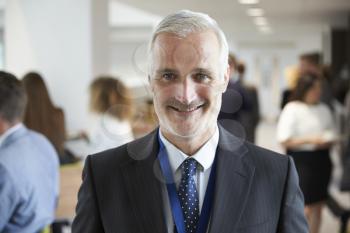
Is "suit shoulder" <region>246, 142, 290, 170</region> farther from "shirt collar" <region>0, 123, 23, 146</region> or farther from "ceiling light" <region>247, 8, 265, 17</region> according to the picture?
"ceiling light" <region>247, 8, 265, 17</region>

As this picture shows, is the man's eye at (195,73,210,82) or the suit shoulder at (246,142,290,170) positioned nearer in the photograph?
the man's eye at (195,73,210,82)

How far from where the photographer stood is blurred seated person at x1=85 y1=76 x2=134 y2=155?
3.53 metres

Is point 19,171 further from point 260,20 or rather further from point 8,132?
point 260,20

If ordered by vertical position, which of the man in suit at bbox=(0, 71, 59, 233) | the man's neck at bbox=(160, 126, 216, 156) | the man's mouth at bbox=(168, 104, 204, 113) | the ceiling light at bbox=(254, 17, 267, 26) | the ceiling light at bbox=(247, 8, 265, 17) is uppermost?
the man's mouth at bbox=(168, 104, 204, 113)

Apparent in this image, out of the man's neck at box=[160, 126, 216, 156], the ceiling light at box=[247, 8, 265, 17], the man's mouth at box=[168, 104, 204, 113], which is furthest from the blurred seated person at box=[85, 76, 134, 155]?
the ceiling light at box=[247, 8, 265, 17]

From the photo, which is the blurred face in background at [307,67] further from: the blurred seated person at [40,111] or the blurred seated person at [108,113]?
the blurred seated person at [40,111]

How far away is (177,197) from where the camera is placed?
1.22 meters

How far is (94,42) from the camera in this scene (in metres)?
5.45

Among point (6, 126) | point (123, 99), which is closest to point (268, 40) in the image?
point (123, 99)

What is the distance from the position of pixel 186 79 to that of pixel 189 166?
8.0 inches

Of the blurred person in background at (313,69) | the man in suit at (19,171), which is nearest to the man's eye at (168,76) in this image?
the man in suit at (19,171)

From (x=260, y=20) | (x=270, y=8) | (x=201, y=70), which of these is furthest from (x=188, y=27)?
(x=260, y=20)

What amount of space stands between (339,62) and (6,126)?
11.5 m

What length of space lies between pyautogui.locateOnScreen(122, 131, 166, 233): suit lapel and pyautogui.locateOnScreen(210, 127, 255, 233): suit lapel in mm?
119
